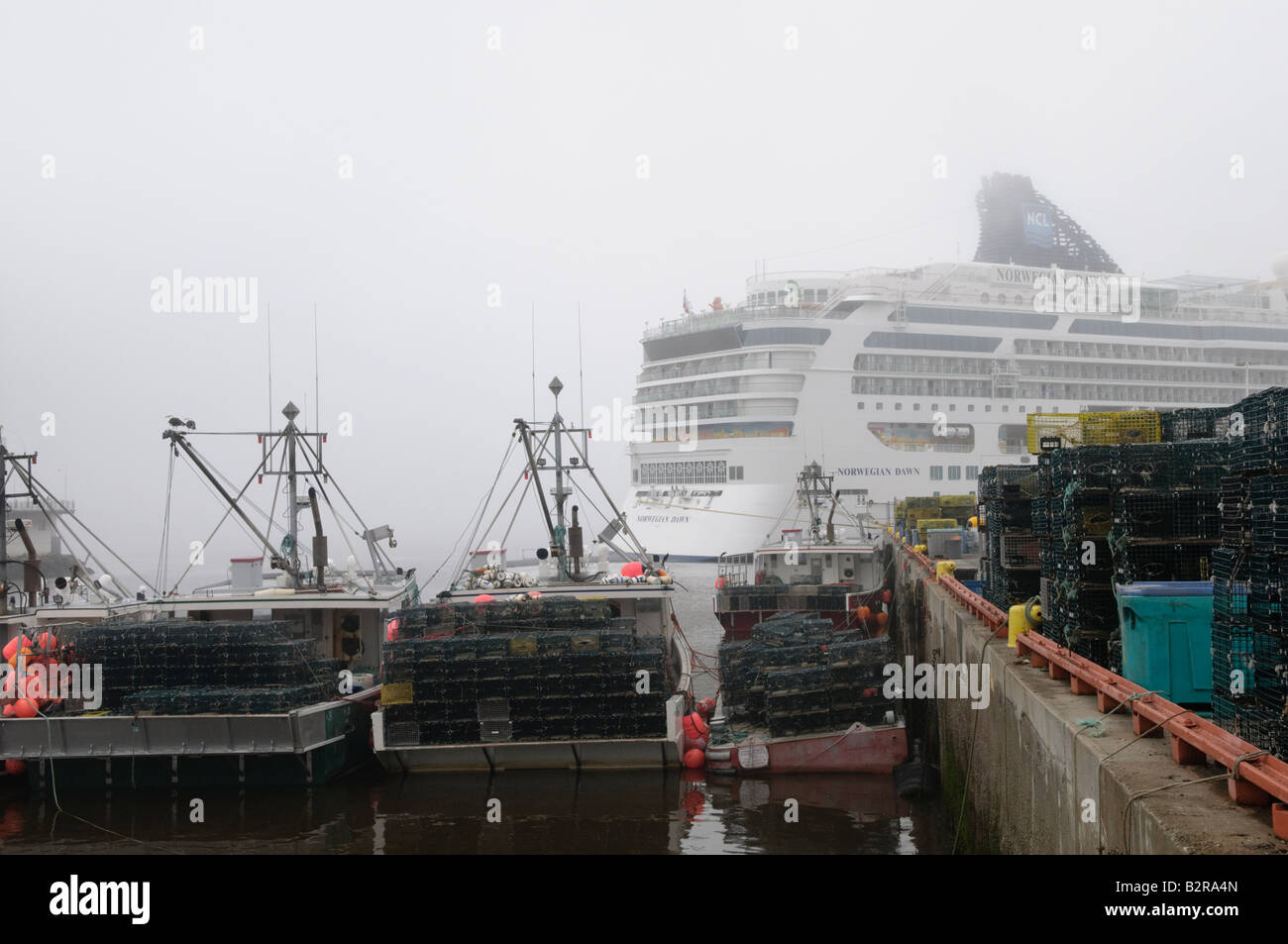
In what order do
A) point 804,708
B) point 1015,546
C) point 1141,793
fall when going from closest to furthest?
point 1141,793
point 1015,546
point 804,708

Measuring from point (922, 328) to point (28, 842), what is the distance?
2166 inches

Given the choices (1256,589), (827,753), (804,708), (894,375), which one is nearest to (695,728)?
(804,708)

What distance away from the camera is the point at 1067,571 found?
1024cm

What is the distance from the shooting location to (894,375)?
59.6 meters

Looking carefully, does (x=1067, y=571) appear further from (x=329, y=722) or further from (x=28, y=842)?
(x=28, y=842)

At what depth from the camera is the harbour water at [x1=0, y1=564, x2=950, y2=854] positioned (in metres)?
13.5

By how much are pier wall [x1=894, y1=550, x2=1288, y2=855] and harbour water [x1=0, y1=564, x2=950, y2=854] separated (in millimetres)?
1603

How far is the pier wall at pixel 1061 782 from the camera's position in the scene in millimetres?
5340

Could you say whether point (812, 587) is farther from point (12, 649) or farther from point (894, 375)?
point (894, 375)

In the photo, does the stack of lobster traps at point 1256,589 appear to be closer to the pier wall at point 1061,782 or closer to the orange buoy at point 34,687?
the pier wall at point 1061,782

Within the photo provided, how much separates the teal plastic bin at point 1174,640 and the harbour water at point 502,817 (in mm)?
5984

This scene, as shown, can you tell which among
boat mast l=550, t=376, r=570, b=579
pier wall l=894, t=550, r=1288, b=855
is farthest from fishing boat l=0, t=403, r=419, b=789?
pier wall l=894, t=550, r=1288, b=855

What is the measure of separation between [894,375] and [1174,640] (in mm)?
53268
